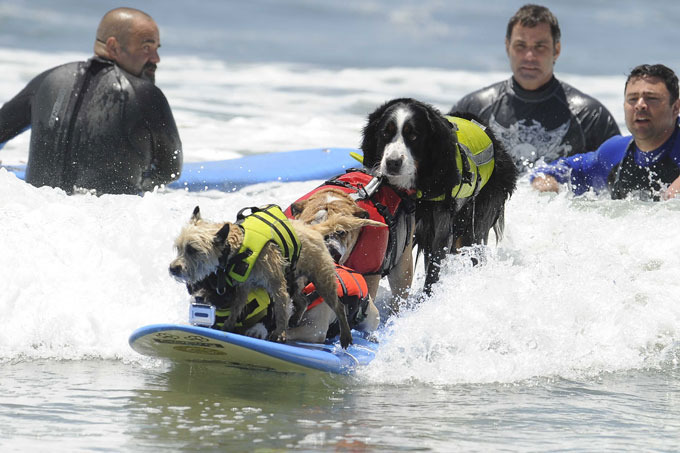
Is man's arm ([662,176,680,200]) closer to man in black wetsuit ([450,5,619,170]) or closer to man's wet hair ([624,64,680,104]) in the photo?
man's wet hair ([624,64,680,104])

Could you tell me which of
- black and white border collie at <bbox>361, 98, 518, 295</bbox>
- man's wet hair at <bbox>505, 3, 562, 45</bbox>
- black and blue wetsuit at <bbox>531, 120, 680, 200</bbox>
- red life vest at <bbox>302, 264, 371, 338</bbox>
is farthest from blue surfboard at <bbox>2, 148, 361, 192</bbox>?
red life vest at <bbox>302, 264, 371, 338</bbox>

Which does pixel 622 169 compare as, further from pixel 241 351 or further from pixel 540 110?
pixel 241 351

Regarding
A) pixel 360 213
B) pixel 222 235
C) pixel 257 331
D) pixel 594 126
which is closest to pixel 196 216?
pixel 222 235

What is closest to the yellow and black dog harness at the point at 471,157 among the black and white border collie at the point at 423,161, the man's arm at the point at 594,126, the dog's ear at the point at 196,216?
the black and white border collie at the point at 423,161

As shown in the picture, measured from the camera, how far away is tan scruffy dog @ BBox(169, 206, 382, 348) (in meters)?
3.80

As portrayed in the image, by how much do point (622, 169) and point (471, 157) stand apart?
10.9 feet

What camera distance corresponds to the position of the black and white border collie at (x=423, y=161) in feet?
16.5

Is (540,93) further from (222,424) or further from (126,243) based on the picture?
(222,424)

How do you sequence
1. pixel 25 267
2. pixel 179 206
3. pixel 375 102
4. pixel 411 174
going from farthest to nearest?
pixel 375 102
pixel 179 206
pixel 25 267
pixel 411 174

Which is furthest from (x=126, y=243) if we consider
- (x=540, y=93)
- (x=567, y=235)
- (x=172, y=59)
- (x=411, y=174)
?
(x=172, y=59)

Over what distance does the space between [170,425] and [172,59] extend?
17269 millimetres

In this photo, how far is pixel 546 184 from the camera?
8.70m

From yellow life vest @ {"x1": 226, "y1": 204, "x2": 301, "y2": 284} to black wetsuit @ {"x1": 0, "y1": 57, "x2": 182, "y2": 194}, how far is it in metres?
3.54

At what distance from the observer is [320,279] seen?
4133 mm
